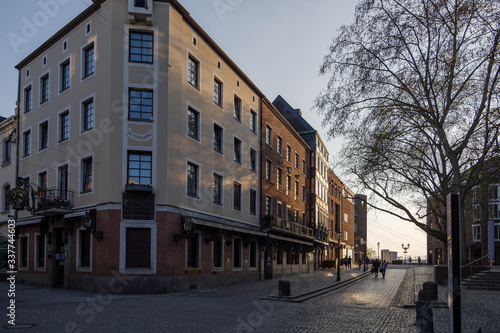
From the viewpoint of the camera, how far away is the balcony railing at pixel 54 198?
2222 centimetres

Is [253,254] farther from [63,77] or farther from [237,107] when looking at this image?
[63,77]

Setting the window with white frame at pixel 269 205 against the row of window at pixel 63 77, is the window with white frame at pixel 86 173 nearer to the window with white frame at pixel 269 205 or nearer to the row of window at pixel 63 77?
the row of window at pixel 63 77

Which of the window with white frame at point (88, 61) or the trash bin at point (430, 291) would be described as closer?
the trash bin at point (430, 291)

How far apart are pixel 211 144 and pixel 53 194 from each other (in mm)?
8804

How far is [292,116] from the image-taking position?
5384 centimetres

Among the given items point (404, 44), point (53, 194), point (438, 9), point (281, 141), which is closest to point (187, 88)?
point (53, 194)

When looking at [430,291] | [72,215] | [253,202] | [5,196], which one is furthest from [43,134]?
[430,291]

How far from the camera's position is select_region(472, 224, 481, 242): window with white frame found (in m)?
65.4

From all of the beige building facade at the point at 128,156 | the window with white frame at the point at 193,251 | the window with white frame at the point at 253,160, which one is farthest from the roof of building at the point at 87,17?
the window with white frame at the point at 193,251

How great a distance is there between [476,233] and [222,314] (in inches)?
2467

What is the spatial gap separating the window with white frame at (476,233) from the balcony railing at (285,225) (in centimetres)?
3274

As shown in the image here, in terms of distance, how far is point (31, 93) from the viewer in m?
27.4

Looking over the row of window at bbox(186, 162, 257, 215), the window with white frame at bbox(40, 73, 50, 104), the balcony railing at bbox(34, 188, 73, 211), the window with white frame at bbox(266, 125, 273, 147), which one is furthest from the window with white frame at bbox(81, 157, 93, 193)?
the window with white frame at bbox(266, 125, 273, 147)

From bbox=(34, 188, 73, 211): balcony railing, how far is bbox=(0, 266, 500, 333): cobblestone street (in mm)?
4812
